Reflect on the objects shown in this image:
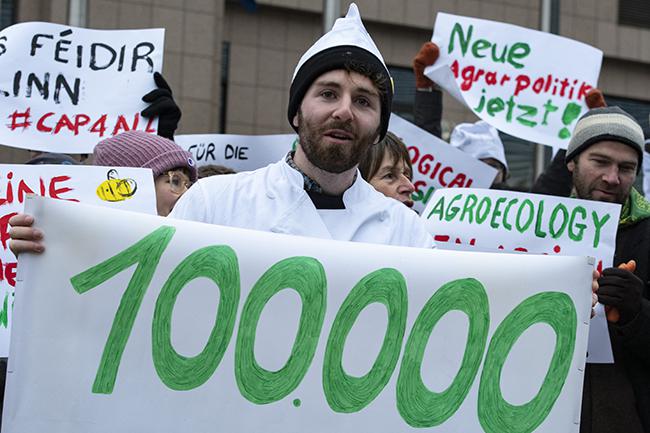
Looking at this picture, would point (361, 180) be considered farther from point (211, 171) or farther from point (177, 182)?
point (211, 171)

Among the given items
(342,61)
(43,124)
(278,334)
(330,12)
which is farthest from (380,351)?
(330,12)

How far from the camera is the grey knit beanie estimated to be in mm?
4172

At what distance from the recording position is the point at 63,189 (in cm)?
366

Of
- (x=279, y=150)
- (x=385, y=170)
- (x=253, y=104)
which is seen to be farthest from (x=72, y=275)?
(x=253, y=104)

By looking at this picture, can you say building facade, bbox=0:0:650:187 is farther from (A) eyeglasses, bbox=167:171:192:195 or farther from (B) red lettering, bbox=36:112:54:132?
(A) eyeglasses, bbox=167:171:192:195

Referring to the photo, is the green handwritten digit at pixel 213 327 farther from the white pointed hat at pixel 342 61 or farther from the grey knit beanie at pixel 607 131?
the grey knit beanie at pixel 607 131

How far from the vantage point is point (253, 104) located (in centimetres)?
1431

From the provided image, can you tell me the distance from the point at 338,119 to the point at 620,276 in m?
1.22

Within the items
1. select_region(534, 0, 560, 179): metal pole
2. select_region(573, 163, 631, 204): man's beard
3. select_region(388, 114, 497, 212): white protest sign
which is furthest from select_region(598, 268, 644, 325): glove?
select_region(534, 0, 560, 179): metal pole

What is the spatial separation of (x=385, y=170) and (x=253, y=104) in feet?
33.7

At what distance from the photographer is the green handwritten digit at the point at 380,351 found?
104 inches

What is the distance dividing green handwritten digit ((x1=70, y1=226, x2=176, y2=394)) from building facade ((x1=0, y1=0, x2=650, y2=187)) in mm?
9642

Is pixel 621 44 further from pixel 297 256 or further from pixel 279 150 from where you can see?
pixel 297 256

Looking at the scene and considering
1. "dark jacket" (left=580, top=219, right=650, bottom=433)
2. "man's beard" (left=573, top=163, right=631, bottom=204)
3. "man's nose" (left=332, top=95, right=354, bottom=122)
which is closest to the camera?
"man's nose" (left=332, top=95, right=354, bottom=122)
